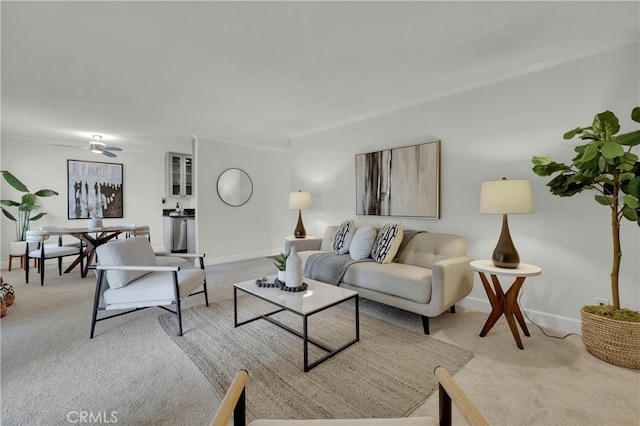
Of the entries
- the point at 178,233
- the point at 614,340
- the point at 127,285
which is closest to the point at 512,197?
the point at 614,340

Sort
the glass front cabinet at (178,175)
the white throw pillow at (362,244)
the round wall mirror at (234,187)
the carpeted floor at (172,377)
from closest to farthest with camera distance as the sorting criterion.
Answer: the carpeted floor at (172,377), the white throw pillow at (362,244), the round wall mirror at (234,187), the glass front cabinet at (178,175)

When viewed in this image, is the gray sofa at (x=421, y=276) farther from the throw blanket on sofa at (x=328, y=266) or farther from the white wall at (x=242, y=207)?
the white wall at (x=242, y=207)

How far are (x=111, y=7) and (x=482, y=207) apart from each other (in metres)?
3.00

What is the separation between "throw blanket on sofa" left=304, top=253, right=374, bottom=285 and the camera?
3021 millimetres

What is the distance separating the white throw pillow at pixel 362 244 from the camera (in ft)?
10.4

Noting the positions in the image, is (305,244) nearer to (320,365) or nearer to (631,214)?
(320,365)

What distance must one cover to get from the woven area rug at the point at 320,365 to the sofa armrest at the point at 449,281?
1.13 feet

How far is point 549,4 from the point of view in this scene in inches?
70.5

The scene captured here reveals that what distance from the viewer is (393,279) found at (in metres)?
2.57

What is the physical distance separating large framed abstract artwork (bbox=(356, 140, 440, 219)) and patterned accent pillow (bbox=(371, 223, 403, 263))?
481 mm

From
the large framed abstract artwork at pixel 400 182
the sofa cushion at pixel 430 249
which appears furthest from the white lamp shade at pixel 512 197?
the large framed abstract artwork at pixel 400 182

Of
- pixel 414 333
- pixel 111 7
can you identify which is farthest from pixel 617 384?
pixel 111 7

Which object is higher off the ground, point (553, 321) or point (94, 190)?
point (94, 190)

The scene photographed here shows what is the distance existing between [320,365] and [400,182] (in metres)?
2.36
